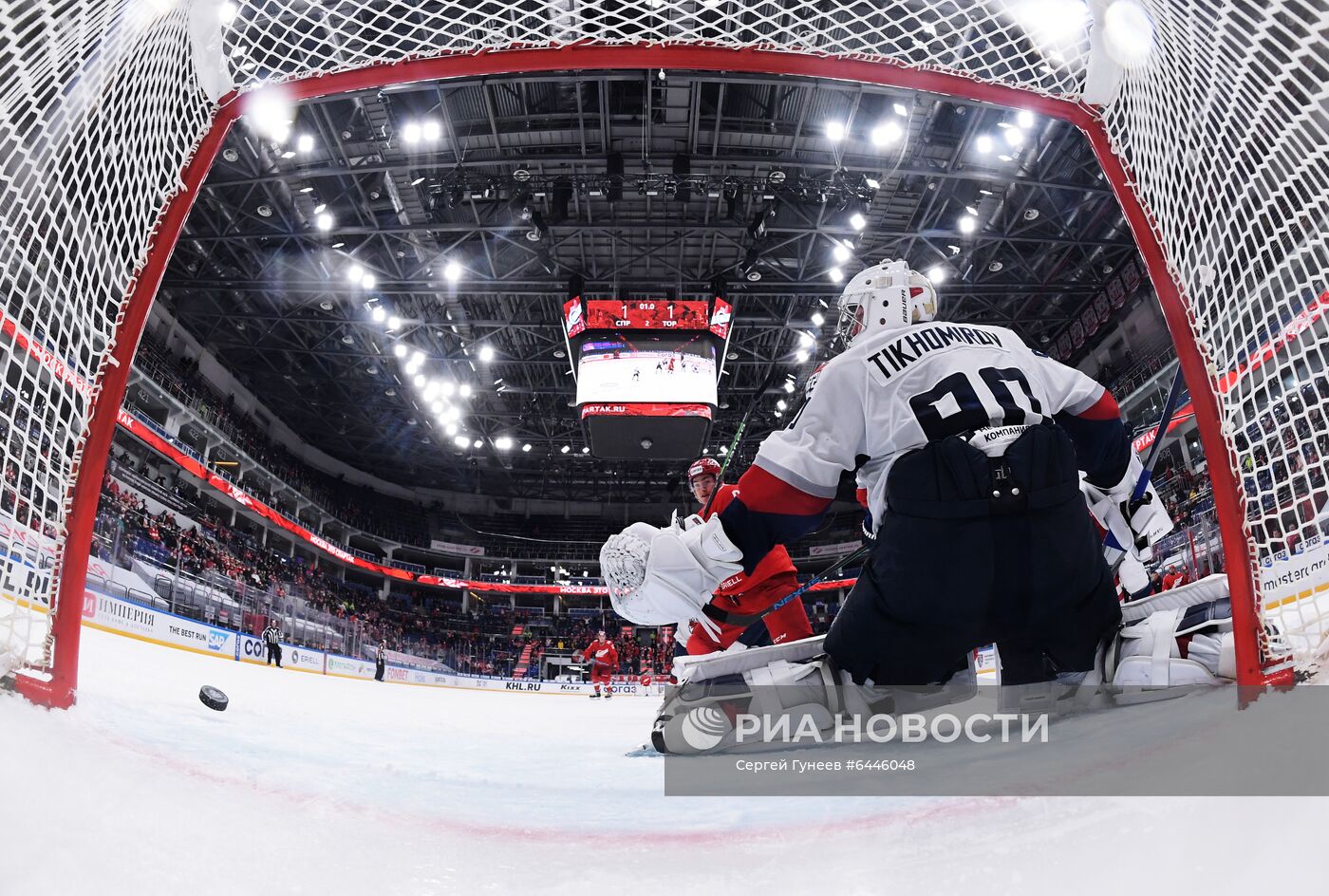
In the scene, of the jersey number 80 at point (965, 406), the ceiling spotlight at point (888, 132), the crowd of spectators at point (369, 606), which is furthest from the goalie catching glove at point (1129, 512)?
the crowd of spectators at point (369, 606)

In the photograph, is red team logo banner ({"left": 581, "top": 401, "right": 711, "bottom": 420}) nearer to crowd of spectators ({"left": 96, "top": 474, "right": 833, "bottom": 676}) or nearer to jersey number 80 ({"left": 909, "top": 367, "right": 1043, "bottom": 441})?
crowd of spectators ({"left": 96, "top": 474, "right": 833, "bottom": 676})

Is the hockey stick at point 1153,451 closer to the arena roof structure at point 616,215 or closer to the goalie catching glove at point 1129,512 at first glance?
the goalie catching glove at point 1129,512

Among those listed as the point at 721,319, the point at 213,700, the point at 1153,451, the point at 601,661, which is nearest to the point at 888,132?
the point at 721,319

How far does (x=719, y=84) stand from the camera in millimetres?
9805

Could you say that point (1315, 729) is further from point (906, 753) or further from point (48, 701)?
point (48, 701)

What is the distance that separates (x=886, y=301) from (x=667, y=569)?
0.79m

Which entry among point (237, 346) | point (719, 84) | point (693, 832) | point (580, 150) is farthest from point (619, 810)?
point (237, 346)

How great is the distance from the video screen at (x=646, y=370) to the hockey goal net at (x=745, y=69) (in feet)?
28.4

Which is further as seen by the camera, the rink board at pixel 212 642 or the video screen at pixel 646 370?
the video screen at pixel 646 370

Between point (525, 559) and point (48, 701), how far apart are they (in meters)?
27.5

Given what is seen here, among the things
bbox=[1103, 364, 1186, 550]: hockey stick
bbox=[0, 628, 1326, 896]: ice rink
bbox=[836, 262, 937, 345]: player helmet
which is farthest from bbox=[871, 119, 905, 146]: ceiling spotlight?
bbox=[0, 628, 1326, 896]: ice rink

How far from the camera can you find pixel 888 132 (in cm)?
977

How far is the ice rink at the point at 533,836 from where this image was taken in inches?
25.2

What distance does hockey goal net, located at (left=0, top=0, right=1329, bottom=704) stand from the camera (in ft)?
4.59
